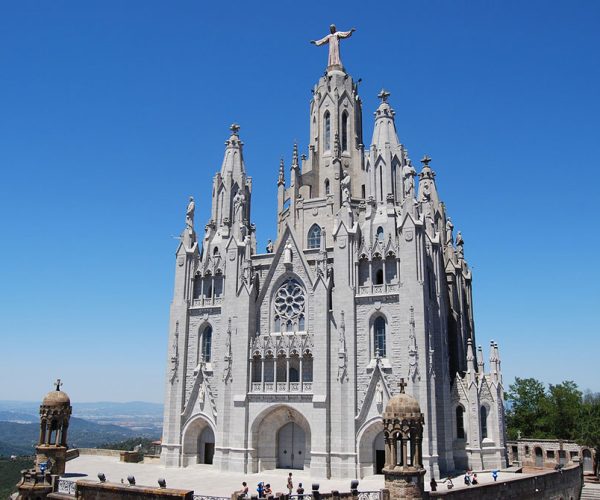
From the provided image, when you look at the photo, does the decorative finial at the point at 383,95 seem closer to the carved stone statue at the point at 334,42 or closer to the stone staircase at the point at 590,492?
the carved stone statue at the point at 334,42

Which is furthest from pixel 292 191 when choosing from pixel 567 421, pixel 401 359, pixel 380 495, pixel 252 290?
pixel 567 421

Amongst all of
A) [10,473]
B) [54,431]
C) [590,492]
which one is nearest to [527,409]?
[590,492]

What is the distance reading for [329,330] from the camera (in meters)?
40.9

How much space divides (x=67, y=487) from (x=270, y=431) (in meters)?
16.3

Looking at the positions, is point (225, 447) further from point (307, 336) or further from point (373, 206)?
point (373, 206)

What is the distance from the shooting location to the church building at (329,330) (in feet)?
127

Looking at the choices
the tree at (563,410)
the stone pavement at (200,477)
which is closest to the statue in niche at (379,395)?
the stone pavement at (200,477)

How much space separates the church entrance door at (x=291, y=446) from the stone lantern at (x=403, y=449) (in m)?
17.0

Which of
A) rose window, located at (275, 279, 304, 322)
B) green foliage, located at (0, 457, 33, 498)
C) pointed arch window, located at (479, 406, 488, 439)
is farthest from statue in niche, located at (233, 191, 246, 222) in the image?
green foliage, located at (0, 457, 33, 498)

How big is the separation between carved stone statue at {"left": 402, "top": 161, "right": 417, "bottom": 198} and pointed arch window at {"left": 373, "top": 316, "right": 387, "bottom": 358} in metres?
8.93

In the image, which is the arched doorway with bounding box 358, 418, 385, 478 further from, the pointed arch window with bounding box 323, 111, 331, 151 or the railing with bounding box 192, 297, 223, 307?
the pointed arch window with bounding box 323, 111, 331, 151

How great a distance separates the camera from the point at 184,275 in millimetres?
47719

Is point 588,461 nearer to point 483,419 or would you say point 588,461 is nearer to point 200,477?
point 483,419

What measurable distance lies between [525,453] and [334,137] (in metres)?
31.8
